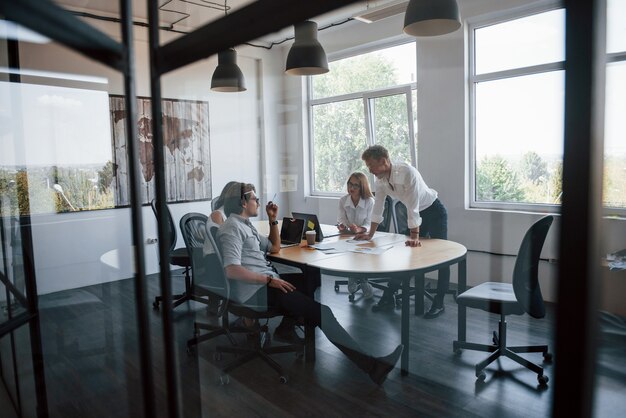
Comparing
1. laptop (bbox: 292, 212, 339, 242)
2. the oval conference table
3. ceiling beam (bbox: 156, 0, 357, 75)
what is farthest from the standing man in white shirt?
ceiling beam (bbox: 156, 0, 357, 75)

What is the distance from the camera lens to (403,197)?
385cm

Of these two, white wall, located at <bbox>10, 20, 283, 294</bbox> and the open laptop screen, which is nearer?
white wall, located at <bbox>10, 20, 283, 294</bbox>

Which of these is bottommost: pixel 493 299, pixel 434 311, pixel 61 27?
pixel 434 311

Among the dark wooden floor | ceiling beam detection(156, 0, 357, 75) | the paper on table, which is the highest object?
ceiling beam detection(156, 0, 357, 75)

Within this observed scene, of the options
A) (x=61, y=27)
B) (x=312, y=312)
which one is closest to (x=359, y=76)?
(x=312, y=312)

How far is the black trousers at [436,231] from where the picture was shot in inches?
141

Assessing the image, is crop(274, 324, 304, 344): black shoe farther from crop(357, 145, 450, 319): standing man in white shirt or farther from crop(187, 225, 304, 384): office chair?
crop(357, 145, 450, 319): standing man in white shirt

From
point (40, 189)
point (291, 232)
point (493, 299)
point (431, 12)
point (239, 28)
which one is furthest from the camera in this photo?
point (291, 232)

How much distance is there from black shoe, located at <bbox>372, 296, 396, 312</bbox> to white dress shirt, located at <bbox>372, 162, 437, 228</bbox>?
69 centimetres

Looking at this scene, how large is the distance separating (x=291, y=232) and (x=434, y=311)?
1.42 meters

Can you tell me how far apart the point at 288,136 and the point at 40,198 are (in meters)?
2.49

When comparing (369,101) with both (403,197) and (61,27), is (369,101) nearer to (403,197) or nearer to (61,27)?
(403,197)

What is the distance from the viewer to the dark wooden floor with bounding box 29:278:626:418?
2463 millimetres

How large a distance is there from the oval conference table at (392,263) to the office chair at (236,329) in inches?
10.5
